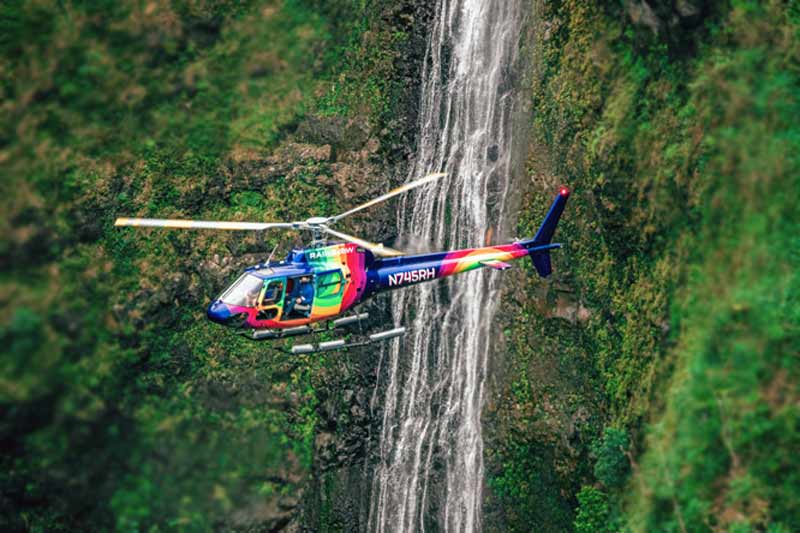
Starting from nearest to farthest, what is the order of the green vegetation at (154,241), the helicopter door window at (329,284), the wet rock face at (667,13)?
the helicopter door window at (329,284) < the wet rock face at (667,13) < the green vegetation at (154,241)

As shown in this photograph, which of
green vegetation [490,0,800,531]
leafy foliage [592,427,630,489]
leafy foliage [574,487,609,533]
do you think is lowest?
leafy foliage [574,487,609,533]

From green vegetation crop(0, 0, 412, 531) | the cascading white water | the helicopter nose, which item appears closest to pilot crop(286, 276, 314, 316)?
the helicopter nose

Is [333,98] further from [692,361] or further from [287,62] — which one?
[692,361]

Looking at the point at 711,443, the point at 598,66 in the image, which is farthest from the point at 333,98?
the point at 711,443

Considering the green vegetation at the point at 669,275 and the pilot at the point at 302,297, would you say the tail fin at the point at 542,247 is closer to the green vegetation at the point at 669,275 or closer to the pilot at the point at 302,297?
the green vegetation at the point at 669,275

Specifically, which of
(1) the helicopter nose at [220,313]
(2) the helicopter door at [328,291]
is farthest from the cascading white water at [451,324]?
(1) the helicopter nose at [220,313]

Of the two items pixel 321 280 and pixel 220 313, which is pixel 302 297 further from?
pixel 220 313

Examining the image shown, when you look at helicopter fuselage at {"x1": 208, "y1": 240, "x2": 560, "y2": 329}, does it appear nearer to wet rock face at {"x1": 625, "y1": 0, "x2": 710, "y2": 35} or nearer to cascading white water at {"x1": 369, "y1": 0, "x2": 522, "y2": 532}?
cascading white water at {"x1": 369, "y1": 0, "x2": 522, "y2": 532}
